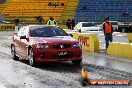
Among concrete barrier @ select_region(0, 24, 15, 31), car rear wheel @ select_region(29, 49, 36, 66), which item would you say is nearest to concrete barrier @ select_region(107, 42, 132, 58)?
car rear wheel @ select_region(29, 49, 36, 66)

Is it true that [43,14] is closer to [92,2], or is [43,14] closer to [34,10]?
[34,10]

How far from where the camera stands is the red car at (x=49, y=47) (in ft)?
43.1

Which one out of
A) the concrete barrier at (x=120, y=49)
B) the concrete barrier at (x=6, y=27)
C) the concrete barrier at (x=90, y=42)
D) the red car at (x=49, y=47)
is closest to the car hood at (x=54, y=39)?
the red car at (x=49, y=47)

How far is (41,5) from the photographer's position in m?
60.3

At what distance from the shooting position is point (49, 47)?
518 inches

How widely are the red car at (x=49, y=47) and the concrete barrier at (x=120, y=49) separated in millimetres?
3388

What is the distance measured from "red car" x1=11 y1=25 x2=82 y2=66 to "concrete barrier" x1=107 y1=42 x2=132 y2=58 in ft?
11.1

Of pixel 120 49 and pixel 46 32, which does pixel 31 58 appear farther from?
pixel 120 49

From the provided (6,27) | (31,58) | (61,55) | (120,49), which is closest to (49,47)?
(61,55)

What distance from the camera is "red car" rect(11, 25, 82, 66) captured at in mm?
13148

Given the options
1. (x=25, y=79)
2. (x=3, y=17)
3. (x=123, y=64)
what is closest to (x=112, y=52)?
(x=123, y=64)

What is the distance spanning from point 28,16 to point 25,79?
1887 inches

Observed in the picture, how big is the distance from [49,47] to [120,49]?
16.7 feet

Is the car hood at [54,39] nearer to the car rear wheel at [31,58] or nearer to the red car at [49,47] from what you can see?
the red car at [49,47]
